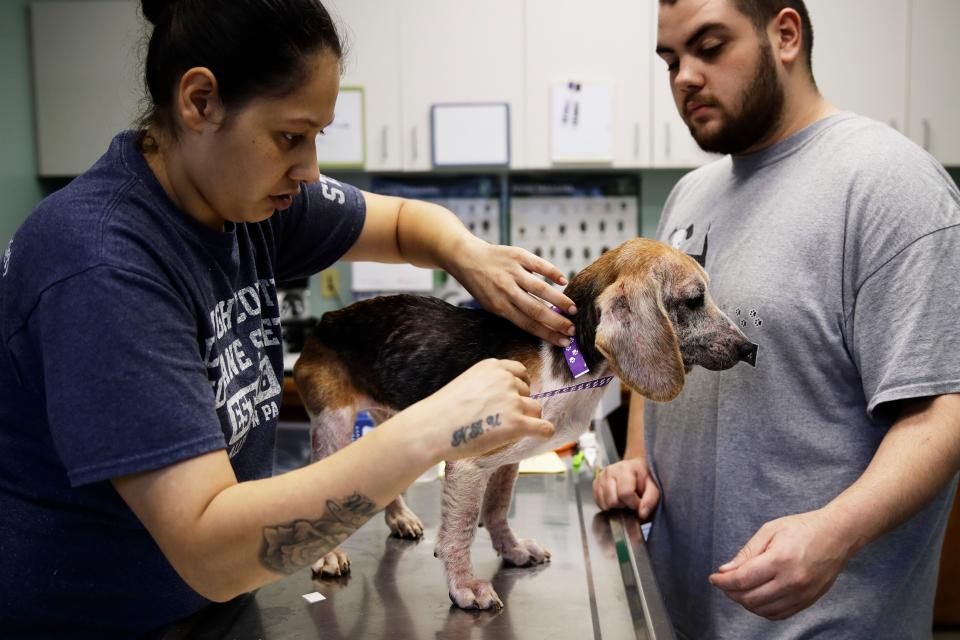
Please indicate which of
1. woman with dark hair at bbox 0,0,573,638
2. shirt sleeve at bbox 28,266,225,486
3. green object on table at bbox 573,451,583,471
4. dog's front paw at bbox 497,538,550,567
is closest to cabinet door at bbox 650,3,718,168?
green object on table at bbox 573,451,583,471

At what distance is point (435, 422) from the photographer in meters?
0.96

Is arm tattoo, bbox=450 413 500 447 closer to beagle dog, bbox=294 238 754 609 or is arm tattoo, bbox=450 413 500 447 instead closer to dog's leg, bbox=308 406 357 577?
beagle dog, bbox=294 238 754 609

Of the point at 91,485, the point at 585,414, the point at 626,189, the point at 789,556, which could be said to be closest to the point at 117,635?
the point at 91,485

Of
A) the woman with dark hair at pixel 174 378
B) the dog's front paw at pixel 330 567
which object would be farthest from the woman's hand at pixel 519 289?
the dog's front paw at pixel 330 567

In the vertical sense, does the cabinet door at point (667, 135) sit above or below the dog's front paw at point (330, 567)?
above

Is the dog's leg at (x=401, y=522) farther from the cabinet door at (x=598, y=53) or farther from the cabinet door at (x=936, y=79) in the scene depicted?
the cabinet door at (x=936, y=79)

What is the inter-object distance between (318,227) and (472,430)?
2.18 ft

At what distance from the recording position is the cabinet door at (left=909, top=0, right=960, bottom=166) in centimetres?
389

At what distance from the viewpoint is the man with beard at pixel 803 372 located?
130 cm

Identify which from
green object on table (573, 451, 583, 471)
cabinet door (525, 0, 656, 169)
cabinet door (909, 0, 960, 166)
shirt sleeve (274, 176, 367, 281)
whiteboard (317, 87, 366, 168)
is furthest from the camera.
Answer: whiteboard (317, 87, 366, 168)

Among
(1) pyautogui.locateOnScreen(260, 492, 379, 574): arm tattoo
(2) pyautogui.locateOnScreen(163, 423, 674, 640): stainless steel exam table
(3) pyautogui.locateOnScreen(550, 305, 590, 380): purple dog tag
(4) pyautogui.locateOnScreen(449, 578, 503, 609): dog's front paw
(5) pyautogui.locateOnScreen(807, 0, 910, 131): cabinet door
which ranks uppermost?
(5) pyautogui.locateOnScreen(807, 0, 910, 131): cabinet door

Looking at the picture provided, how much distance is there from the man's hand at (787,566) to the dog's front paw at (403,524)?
25.6 inches

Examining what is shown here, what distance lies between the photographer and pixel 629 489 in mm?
1757

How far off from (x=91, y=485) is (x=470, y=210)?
3.63 m
